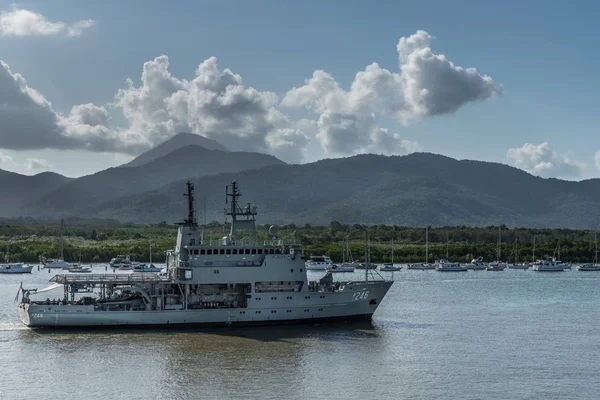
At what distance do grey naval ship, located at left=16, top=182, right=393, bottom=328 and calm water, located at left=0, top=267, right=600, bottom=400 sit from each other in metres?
1.06

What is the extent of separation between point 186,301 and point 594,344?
→ 85.1 feet

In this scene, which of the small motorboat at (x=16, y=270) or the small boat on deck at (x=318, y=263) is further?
the small boat on deck at (x=318, y=263)

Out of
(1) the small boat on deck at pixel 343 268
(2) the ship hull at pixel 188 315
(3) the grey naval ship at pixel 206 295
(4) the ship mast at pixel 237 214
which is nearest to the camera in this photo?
(2) the ship hull at pixel 188 315

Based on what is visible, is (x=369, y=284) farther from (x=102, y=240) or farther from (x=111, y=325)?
(x=102, y=240)

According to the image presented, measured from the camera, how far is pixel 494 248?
15062cm

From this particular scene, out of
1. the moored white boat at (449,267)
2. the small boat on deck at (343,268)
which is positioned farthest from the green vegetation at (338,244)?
the moored white boat at (449,267)

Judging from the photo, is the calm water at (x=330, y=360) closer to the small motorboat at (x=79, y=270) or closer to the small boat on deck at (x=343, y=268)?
the small motorboat at (x=79, y=270)

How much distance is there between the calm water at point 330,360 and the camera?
1535 inches

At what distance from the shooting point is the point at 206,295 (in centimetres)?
5538

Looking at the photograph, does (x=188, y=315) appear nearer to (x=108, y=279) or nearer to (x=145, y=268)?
(x=108, y=279)

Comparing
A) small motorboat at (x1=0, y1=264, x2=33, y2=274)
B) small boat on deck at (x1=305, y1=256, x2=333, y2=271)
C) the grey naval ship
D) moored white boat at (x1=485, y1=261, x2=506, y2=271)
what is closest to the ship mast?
the grey naval ship

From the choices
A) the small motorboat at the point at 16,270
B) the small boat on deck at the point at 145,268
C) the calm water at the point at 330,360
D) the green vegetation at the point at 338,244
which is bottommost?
the calm water at the point at 330,360

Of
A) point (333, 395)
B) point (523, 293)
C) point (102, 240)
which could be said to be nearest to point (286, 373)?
point (333, 395)

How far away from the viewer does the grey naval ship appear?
177 ft
